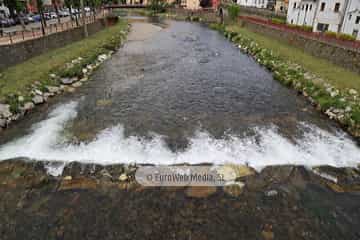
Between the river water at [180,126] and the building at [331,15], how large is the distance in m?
16.0

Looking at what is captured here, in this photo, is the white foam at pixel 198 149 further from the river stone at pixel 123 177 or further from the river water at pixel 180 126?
the river stone at pixel 123 177

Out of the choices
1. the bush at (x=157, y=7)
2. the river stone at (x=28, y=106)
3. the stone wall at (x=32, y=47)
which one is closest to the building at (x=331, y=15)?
the stone wall at (x=32, y=47)

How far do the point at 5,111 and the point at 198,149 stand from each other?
8.90 metres

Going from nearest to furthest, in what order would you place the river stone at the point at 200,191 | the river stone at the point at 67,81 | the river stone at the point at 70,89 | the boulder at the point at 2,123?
the river stone at the point at 200,191 < the boulder at the point at 2,123 < the river stone at the point at 70,89 < the river stone at the point at 67,81

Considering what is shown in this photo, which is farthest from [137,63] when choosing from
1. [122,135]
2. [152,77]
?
[122,135]

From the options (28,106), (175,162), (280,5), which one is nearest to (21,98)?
(28,106)

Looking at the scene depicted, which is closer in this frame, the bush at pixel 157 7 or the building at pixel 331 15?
the building at pixel 331 15

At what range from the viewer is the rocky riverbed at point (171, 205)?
19.5 feet

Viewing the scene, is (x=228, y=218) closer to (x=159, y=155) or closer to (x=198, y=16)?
(x=159, y=155)

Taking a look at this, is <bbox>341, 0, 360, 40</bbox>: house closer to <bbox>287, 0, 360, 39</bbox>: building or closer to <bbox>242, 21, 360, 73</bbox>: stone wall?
<bbox>287, 0, 360, 39</bbox>: building

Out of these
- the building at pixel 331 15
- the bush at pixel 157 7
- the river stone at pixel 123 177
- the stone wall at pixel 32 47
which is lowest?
the river stone at pixel 123 177

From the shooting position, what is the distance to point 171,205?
6.69 metres

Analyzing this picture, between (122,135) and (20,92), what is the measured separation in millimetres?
6503

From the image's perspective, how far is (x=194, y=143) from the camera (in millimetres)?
9633
